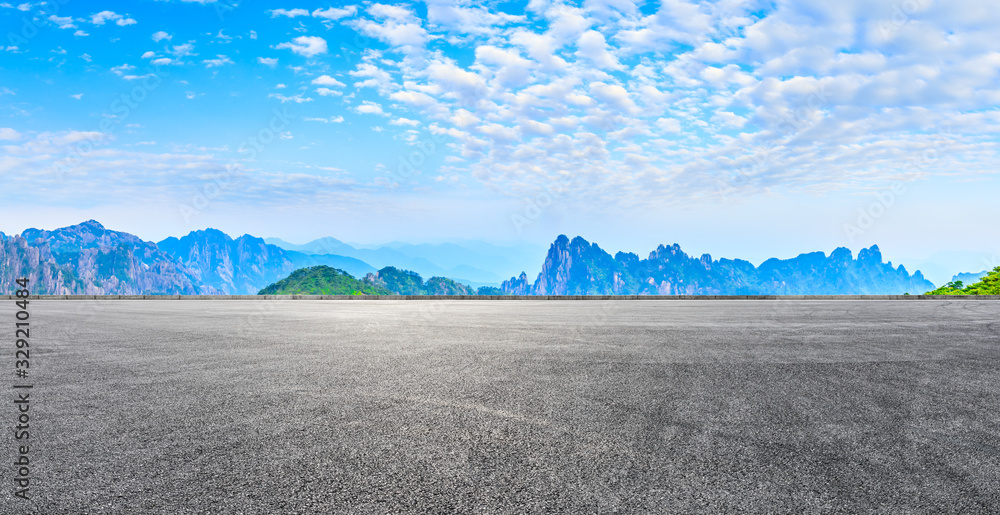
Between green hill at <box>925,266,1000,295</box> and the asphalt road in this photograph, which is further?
green hill at <box>925,266,1000,295</box>

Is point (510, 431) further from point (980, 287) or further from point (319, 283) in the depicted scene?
point (319, 283)

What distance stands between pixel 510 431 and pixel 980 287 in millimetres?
92064

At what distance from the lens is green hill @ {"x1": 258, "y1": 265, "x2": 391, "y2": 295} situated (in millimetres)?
164375

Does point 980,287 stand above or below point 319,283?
below

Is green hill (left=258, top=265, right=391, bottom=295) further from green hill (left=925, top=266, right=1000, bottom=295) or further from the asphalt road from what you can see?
the asphalt road

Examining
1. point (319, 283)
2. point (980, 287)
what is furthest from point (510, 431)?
point (319, 283)

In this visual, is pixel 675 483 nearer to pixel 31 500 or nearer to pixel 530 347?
pixel 31 500

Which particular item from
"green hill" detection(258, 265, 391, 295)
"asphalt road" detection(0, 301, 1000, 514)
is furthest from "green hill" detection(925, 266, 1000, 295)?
"green hill" detection(258, 265, 391, 295)

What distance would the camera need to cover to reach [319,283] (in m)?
168

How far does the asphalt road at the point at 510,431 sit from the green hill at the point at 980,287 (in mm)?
78629

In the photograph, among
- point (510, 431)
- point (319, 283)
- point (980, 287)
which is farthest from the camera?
point (319, 283)

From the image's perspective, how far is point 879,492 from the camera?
3.91 metres

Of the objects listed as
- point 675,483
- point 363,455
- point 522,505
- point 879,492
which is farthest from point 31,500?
point 879,492

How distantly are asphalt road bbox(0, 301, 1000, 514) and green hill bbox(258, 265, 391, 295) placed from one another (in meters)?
158
